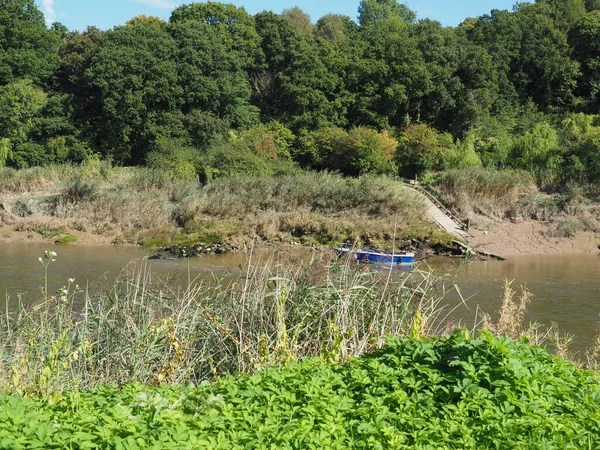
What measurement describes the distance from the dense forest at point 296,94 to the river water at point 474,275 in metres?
9.87

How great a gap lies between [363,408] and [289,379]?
73 centimetres

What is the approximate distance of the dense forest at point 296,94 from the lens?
127 feet

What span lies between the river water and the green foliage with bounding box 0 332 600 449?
7.76 metres

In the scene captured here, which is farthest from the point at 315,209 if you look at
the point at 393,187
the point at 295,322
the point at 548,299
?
the point at 295,322

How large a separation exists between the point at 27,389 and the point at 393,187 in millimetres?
25899

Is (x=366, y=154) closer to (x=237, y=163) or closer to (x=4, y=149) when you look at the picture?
(x=237, y=163)

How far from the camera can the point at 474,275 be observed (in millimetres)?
23188

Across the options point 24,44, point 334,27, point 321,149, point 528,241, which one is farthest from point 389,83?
point 24,44

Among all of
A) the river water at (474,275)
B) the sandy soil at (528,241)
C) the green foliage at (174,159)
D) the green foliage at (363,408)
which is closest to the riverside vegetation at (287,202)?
the green foliage at (363,408)

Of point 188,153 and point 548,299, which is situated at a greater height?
point 188,153

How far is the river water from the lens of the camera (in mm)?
16719

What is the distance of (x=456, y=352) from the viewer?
6.11 meters

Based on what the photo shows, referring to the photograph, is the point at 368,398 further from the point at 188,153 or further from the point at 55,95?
the point at 55,95

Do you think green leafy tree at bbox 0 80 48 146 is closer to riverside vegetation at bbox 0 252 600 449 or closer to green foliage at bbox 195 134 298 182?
green foliage at bbox 195 134 298 182
